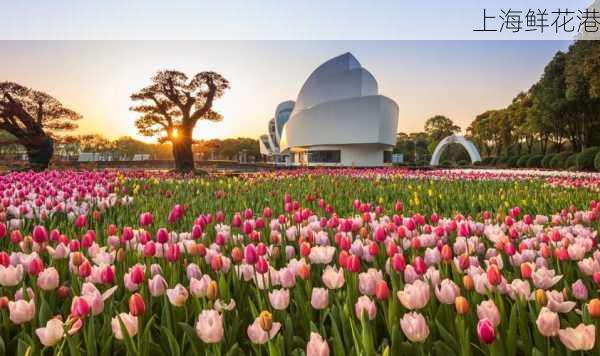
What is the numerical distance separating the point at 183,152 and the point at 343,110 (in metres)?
43.1

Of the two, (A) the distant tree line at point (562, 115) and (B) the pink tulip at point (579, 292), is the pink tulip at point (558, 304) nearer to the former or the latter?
(B) the pink tulip at point (579, 292)

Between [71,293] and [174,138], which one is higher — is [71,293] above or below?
below

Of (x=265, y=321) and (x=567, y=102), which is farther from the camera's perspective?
(x=567, y=102)

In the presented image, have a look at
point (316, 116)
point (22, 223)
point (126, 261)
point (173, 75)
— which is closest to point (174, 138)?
point (173, 75)

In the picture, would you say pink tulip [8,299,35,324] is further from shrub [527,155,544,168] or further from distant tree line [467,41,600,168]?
shrub [527,155,544,168]

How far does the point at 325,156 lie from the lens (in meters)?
68.8

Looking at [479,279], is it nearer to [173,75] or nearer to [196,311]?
[196,311]

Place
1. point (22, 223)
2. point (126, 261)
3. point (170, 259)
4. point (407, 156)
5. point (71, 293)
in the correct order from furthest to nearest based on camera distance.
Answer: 1. point (407, 156)
2. point (22, 223)
3. point (126, 261)
4. point (170, 259)
5. point (71, 293)

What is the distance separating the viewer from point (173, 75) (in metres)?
23.4

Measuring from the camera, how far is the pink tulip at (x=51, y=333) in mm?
1498

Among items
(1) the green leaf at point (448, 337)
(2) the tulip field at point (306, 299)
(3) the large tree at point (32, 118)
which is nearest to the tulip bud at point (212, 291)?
(2) the tulip field at point (306, 299)

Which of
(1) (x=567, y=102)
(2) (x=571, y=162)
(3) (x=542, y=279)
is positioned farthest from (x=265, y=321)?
(1) (x=567, y=102)

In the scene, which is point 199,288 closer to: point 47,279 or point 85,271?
point 85,271

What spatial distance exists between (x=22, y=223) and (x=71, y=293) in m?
2.85
